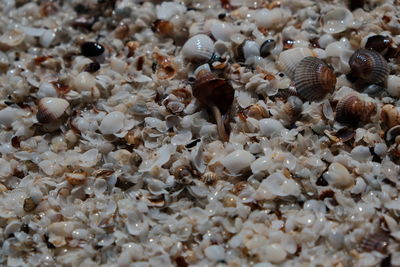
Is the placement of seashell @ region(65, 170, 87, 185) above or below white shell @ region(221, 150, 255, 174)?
below

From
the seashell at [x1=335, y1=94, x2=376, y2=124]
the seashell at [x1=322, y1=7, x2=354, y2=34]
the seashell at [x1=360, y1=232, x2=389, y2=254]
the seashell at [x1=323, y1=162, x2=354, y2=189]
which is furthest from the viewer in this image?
the seashell at [x1=322, y1=7, x2=354, y2=34]

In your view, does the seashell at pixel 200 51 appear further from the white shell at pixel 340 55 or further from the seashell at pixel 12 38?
the seashell at pixel 12 38

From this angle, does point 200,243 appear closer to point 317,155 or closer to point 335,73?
point 317,155

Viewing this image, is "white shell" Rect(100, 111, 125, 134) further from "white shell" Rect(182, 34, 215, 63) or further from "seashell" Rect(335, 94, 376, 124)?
"seashell" Rect(335, 94, 376, 124)

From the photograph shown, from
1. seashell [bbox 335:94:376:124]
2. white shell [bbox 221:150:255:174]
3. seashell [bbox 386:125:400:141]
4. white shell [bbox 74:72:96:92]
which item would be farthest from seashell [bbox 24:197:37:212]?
seashell [bbox 386:125:400:141]

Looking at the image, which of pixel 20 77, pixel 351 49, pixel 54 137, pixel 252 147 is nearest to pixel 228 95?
pixel 252 147

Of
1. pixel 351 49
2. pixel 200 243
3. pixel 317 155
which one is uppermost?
pixel 351 49

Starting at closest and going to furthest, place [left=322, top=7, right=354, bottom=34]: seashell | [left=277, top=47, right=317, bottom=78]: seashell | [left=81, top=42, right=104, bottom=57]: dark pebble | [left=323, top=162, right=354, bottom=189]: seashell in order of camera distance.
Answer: [left=323, top=162, right=354, bottom=189]: seashell
[left=277, top=47, right=317, bottom=78]: seashell
[left=322, top=7, right=354, bottom=34]: seashell
[left=81, top=42, right=104, bottom=57]: dark pebble
